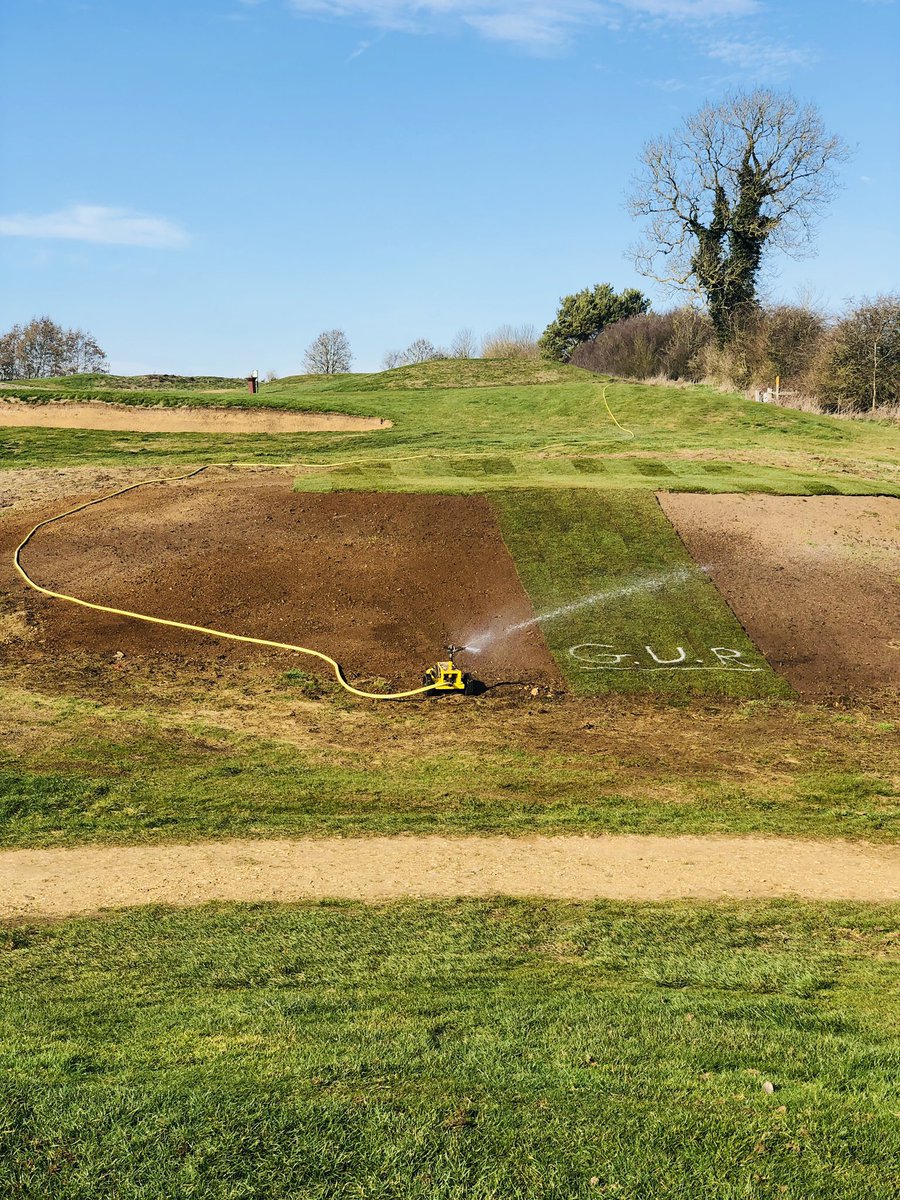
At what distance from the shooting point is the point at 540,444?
107 ft

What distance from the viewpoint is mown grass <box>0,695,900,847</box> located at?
12.1m

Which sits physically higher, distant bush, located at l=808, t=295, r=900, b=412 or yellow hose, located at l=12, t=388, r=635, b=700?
distant bush, located at l=808, t=295, r=900, b=412

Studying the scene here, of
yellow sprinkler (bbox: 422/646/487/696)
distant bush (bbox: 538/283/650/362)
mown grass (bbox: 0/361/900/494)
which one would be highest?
distant bush (bbox: 538/283/650/362)

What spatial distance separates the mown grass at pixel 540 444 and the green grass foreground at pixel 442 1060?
1790 cm

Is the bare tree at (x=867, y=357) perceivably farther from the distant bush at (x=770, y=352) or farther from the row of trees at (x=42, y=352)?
the row of trees at (x=42, y=352)

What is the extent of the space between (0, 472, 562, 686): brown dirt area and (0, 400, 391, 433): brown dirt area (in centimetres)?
1736

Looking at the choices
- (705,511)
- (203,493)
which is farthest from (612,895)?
(203,493)

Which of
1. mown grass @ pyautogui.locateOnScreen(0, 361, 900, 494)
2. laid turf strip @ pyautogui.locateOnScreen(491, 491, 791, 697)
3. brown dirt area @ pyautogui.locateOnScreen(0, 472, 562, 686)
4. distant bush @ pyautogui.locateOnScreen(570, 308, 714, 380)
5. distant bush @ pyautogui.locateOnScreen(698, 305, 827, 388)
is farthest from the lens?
distant bush @ pyautogui.locateOnScreen(570, 308, 714, 380)

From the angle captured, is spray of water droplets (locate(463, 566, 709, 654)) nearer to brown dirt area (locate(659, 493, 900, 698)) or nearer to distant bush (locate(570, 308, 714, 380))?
brown dirt area (locate(659, 493, 900, 698))

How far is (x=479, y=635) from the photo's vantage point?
19.3m

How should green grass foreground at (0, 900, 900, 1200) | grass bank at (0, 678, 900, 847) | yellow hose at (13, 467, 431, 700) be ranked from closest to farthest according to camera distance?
1. green grass foreground at (0, 900, 900, 1200)
2. grass bank at (0, 678, 900, 847)
3. yellow hose at (13, 467, 431, 700)

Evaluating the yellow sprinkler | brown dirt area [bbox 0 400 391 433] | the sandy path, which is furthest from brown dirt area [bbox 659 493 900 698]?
brown dirt area [bbox 0 400 391 433]

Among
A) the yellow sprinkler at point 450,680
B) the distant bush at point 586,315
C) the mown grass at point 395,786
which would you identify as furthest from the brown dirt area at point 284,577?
the distant bush at point 586,315

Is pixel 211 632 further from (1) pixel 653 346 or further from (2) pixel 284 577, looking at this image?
(1) pixel 653 346
